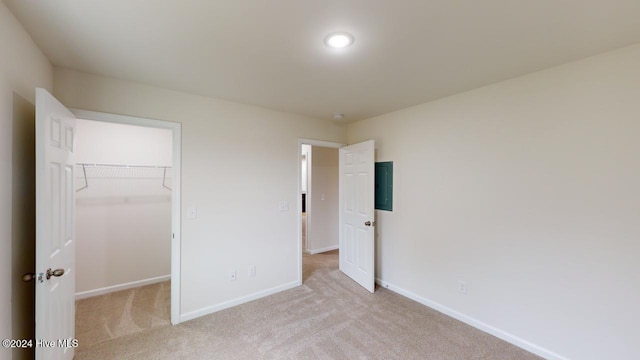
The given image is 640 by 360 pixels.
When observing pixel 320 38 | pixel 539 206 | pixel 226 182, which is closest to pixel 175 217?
pixel 226 182

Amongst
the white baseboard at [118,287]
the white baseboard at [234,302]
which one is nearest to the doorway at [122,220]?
the white baseboard at [118,287]

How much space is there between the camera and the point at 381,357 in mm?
2029

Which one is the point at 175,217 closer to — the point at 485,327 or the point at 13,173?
the point at 13,173

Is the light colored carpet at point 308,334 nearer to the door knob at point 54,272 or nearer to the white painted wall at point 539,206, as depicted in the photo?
the white painted wall at point 539,206

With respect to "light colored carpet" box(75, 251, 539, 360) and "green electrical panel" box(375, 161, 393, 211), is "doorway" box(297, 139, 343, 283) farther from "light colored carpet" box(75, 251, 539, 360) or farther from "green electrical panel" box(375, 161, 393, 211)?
"light colored carpet" box(75, 251, 539, 360)

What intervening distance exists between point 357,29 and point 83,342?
3425 mm

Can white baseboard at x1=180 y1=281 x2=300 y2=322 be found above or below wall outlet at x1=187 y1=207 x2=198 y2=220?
below

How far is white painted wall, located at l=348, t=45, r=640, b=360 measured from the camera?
1.73m

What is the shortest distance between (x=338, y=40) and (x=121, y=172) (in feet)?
11.0

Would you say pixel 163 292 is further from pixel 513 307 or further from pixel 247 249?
pixel 513 307

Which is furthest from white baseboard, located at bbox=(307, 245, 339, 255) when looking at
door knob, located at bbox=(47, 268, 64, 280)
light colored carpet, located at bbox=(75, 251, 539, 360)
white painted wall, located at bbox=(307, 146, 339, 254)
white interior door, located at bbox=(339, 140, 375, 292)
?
door knob, located at bbox=(47, 268, 64, 280)

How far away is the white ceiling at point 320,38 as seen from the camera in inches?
52.4

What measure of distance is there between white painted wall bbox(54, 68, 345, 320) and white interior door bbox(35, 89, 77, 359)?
1.85ft

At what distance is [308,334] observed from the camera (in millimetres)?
2332
